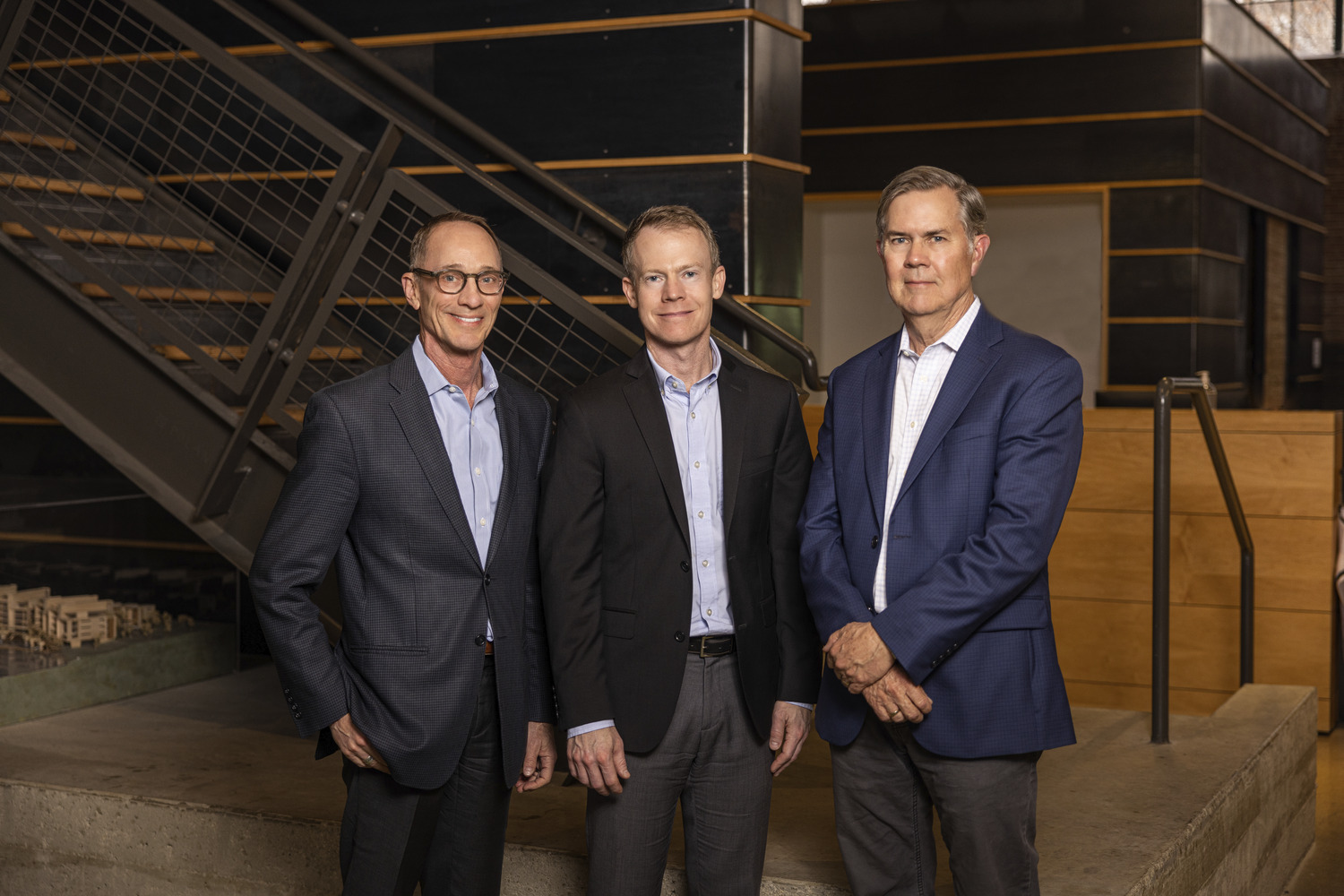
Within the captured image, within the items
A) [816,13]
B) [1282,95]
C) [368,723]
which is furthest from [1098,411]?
[1282,95]

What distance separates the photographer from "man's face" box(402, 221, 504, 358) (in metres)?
2.22

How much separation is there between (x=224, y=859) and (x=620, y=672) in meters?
1.61

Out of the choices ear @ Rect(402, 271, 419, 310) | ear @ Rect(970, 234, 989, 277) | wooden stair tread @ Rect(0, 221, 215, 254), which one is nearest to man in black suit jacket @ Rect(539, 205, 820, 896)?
ear @ Rect(402, 271, 419, 310)

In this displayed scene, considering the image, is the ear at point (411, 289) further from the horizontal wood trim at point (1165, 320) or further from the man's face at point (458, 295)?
the horizontal wood trim at point (1165, 320)

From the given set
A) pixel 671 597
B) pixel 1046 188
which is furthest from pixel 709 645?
pixel 1046 188

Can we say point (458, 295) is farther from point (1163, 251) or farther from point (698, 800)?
point (1163, 251)

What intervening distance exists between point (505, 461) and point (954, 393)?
0.78 meters

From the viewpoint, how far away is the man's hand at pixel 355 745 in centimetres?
222

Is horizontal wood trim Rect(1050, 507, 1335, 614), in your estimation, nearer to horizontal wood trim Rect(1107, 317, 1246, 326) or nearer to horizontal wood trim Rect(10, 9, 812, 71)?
horizontal wood trim Rect(10, 9, 812, 71)

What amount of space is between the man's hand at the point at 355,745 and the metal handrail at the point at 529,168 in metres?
1.58

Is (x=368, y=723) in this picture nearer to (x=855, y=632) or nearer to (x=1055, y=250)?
(x=855, y=632)

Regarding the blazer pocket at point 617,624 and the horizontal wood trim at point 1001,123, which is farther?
the horizontal wood trim at point 1001,123

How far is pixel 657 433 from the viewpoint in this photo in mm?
2260

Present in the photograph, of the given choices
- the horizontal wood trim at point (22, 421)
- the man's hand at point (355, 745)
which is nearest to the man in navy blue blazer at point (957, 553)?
the man's hand at point (355, 745)
